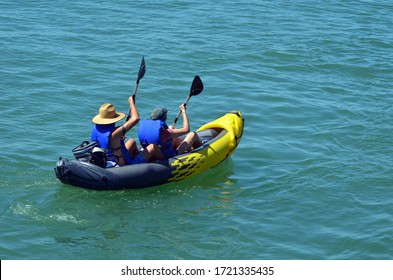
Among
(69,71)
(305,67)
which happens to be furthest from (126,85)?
(305,67)

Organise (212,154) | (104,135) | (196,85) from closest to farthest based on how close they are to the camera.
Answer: (104,135) → (212,154) → (196,85)

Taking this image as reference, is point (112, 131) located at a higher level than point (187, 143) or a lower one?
higher

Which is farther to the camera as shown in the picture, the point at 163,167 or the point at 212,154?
the point at 212,154

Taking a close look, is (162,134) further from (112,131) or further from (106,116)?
(106,116)

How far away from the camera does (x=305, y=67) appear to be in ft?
57.8

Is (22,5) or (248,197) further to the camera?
(22,5)

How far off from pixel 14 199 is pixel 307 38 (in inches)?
394

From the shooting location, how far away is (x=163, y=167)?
1176cm

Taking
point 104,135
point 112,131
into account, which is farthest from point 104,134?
point 112,131

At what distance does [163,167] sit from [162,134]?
461mm

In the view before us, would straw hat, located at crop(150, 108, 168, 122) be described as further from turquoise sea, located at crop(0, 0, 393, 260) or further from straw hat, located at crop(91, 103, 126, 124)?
turquoise sea, located at crop(0, 0, 393, 260)

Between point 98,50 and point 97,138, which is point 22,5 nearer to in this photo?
point 98,50

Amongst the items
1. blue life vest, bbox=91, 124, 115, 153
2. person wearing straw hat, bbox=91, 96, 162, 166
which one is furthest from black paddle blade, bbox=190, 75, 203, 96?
blue life vest, bbox=91, 124, 115, 153

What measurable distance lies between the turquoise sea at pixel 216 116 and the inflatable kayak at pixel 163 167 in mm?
195
